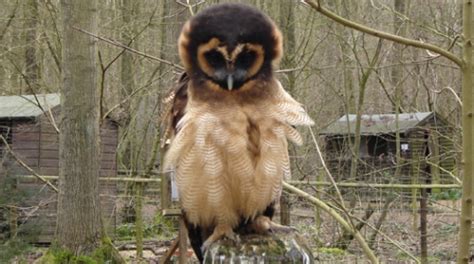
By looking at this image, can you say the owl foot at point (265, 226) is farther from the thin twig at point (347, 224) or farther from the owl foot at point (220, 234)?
the thin twig at point (347, 224)

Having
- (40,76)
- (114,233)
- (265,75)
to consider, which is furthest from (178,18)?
Answer: (265,75)

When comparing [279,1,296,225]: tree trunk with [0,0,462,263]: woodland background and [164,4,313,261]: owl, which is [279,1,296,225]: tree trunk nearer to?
[0,0,462,263]: woodland background

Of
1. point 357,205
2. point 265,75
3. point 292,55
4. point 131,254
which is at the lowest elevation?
point 131,254

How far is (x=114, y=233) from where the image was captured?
38.3ft

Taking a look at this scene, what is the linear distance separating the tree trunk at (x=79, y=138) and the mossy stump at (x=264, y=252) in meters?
6.05

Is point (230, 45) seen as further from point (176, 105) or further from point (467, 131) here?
point (467, 131)

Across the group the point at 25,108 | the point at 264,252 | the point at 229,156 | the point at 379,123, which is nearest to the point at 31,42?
the point at 25,108

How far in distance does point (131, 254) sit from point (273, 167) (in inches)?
324

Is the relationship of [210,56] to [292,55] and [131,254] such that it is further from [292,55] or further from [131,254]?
[292,55]

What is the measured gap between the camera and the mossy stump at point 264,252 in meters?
2.17

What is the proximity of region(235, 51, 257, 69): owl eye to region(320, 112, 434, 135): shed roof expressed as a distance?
484 inches

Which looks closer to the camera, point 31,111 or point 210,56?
point 210,56

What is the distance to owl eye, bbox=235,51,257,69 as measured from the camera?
2.93 meters

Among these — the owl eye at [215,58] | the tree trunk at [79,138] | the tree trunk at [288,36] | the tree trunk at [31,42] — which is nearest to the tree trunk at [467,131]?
the owl eye at [215,58]
